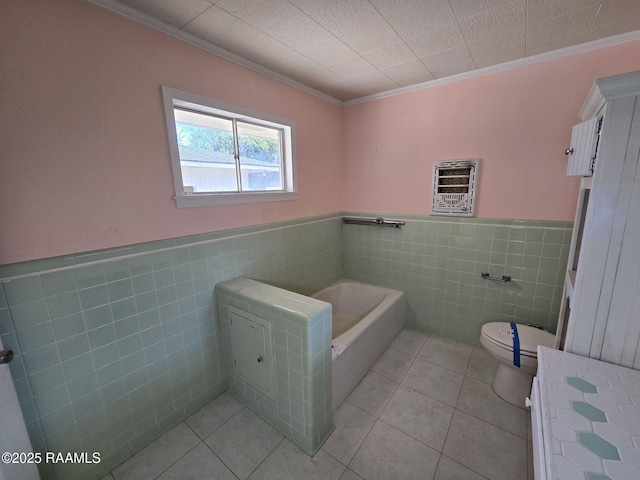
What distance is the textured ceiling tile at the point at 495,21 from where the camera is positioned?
1.35 m

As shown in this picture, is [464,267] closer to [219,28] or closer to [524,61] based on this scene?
[524,61]

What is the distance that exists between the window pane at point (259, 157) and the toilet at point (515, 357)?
2067 millimetres

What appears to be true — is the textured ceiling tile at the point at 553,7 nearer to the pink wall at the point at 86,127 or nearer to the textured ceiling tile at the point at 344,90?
the textured ceiling tile at the point at 344,90

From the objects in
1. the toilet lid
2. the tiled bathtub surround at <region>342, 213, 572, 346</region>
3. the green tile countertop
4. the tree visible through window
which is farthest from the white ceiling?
the toilet lid

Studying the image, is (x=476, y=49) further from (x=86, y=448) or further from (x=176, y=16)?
(x=86, y=448)

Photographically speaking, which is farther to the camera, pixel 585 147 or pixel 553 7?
pixel 553 7

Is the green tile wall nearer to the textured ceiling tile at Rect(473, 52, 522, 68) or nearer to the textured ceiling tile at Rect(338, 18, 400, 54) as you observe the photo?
the textured ceiling tile at Rect(338, 18, 400, 54)

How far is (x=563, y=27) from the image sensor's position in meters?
1.50

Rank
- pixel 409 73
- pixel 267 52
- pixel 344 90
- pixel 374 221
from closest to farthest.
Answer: pixel 267 52 → pixel 409 73 → pixel 344 90 → pixel 374 221

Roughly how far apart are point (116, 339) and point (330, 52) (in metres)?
2.19

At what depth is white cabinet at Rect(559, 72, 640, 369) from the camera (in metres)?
0.95

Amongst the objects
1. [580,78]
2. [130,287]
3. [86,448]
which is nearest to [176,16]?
[130,287]

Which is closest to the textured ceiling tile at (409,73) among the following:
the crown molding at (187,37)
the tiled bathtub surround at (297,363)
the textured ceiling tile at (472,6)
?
the textured ceiling tile at (472,6)

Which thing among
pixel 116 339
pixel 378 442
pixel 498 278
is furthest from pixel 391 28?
pixel 378 442
